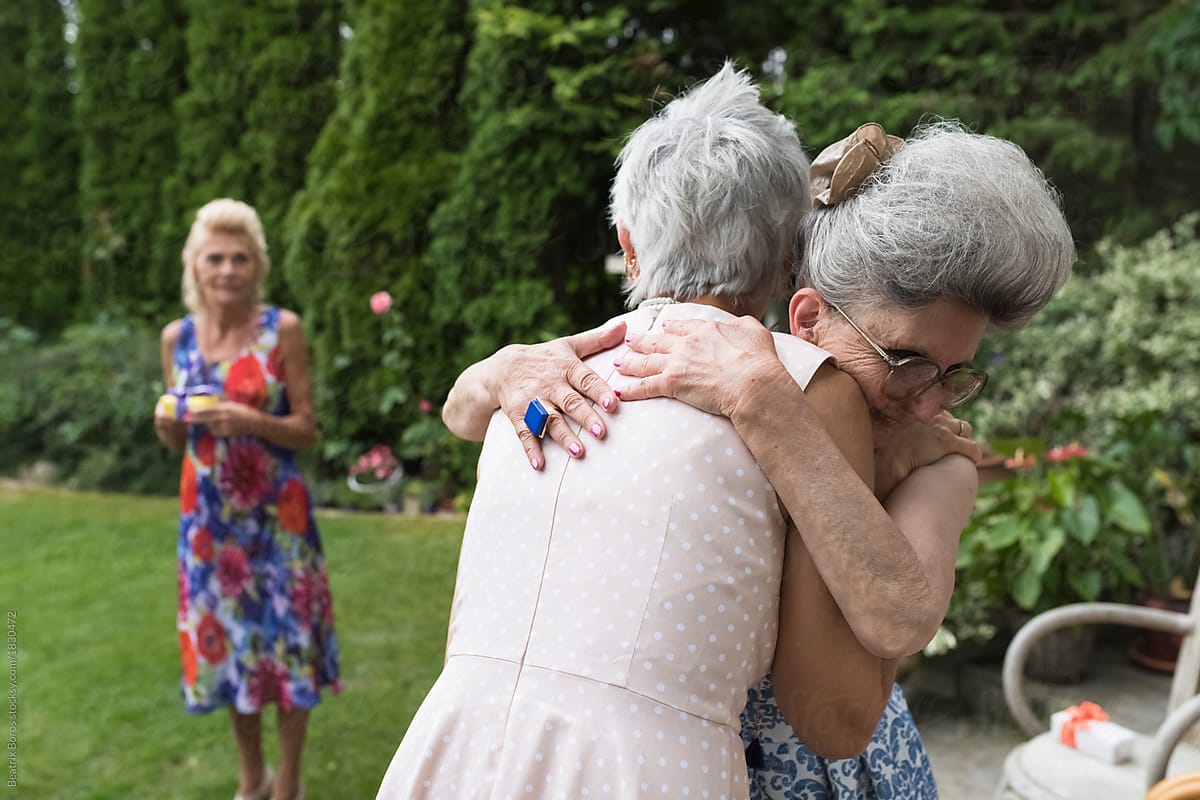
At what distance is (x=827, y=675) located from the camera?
1061 millimetres

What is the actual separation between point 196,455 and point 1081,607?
248cm

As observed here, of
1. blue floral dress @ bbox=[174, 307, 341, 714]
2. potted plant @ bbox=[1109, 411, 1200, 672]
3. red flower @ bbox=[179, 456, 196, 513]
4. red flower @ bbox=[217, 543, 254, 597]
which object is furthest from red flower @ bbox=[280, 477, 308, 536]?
potted plant @ bbox=[1109, 411, 1200, 672]

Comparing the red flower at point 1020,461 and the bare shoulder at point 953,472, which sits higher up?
the bare shoulder at point 953,472

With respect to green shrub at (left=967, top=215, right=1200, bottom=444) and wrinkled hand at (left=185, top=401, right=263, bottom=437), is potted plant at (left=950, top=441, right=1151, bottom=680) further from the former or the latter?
wrinkled hand at (left=185, top=401, right=263, bottom=437)

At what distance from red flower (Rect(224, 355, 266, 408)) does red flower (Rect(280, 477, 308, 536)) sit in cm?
27

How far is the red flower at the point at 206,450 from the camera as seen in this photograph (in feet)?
10.3

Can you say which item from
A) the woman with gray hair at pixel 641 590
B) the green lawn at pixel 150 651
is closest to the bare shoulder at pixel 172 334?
the green lawn at pixel 150 651

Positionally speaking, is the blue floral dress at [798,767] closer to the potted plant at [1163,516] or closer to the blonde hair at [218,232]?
the blonde hair at [218,232]

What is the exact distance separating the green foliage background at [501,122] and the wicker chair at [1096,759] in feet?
9.86

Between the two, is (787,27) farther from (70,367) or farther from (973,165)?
(70,367)

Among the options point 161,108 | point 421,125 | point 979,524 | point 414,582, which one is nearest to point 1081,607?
point 979,524

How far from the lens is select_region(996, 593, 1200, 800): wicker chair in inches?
77.3

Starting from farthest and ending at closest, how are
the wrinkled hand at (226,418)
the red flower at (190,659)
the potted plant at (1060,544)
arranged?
the potted plant at (1060,544) → the red flower at (190,659) → the wrinkled hand at (226,418)

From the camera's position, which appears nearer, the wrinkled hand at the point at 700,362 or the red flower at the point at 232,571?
the wrinkled hand at the point at 700,362
